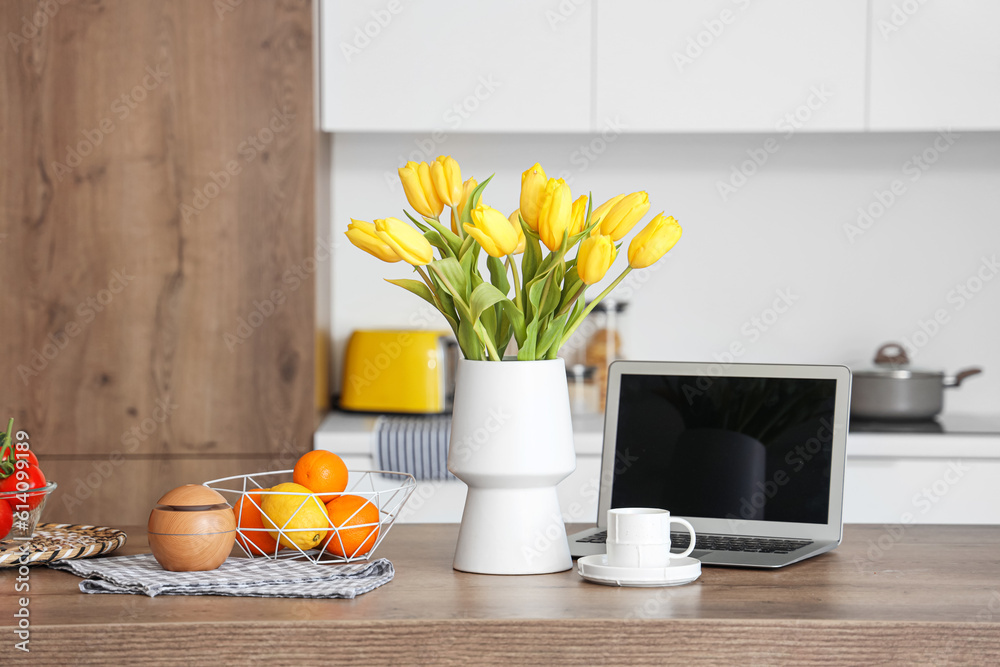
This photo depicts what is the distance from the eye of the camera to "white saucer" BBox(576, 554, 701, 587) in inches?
37.0

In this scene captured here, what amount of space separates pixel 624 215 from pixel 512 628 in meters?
0.41

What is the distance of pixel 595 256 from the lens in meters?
0.93

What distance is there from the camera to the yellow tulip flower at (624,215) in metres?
0.98

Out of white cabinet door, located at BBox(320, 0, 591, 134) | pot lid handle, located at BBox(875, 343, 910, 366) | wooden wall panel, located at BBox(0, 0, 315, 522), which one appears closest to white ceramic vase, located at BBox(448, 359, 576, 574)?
wooden wall panel, located at BBox(0, 0, 315, 522)

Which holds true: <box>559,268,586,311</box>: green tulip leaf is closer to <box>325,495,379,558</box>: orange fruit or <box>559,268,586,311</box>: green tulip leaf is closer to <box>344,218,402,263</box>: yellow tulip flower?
<box>344,218,402,263</box>: yellow tulip flower

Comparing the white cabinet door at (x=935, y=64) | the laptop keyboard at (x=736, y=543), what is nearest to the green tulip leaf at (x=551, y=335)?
the laptop keyboard at (x=736, y=543)

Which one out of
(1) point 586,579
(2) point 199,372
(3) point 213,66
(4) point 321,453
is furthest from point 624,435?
(3) point 213,66

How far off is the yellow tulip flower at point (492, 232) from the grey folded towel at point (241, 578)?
0.33m

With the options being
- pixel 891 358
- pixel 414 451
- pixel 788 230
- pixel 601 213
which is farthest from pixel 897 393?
pixel 601 213

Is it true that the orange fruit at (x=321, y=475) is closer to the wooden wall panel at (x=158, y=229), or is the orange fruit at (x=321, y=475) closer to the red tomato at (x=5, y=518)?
the red tomato at (x=5, y=518)

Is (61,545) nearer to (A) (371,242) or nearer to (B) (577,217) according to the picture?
(A) (371,242)

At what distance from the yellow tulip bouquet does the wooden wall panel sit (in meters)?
1.27

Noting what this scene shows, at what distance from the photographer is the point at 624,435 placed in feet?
3.96

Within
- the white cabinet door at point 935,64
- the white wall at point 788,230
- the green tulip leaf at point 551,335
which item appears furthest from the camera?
the white wall at point 788,230
